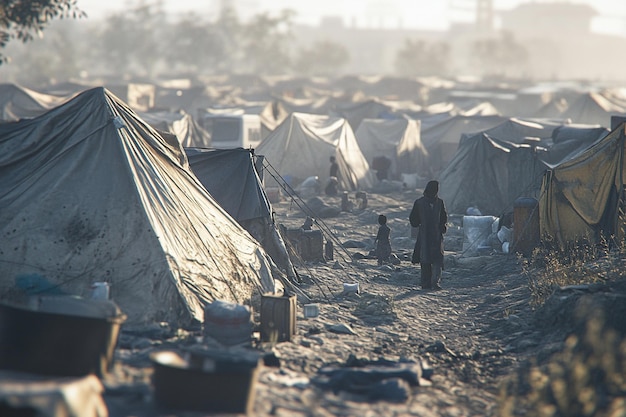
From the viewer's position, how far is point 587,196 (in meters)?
13.8

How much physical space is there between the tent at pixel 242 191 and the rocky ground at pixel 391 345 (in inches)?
29.3

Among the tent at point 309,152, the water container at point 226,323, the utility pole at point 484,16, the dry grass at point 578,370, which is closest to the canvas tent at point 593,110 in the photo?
the tent at point 309,152

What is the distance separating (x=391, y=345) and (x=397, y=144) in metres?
21.0

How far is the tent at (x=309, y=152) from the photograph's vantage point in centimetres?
2619

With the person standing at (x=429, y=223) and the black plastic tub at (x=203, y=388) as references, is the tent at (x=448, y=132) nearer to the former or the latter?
the person standing at (x=429, y=223)

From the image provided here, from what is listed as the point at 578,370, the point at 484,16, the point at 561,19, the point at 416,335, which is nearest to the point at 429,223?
the point at 416,335

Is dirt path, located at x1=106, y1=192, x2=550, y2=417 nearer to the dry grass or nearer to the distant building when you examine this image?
the dry grass

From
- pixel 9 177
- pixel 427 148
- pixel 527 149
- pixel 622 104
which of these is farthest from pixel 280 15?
pixel 9 177

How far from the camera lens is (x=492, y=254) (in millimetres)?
15281

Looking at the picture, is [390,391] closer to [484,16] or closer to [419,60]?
[419,60]

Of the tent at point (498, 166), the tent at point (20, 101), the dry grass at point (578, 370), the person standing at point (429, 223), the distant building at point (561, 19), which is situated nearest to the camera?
the dry grass at point (578, 370)

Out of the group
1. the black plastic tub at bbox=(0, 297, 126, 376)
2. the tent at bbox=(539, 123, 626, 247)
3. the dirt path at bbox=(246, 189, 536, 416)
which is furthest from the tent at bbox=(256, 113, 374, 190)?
the black plastic tub at bbox=(0, 297, 126, 376)

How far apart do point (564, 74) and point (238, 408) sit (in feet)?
559

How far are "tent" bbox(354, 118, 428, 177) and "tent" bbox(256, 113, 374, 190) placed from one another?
3.29 metres
